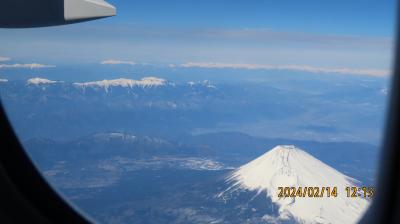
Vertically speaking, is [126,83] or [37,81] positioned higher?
[37,81]

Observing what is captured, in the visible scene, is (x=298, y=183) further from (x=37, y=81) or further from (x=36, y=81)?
(x=37, y=81)

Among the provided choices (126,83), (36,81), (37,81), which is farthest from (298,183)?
(126,83)

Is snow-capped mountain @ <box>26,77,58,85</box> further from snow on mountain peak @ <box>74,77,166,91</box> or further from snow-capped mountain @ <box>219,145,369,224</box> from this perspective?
snow-capped mountain @ <box>219,145,369,224</box>

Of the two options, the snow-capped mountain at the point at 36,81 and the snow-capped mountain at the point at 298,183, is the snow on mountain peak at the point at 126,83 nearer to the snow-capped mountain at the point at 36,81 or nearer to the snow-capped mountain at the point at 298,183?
the snow-capped mountain at the point at 36,81

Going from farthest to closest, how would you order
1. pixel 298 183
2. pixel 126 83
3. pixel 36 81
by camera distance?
pixel 126 83 < pixel 36 81 < pixel 298 183

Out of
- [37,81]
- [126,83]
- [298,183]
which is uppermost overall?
[37,81]

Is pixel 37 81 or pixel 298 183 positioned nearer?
pixel 298 183

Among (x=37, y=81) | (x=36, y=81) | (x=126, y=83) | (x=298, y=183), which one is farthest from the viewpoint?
(x=126, y=83)
